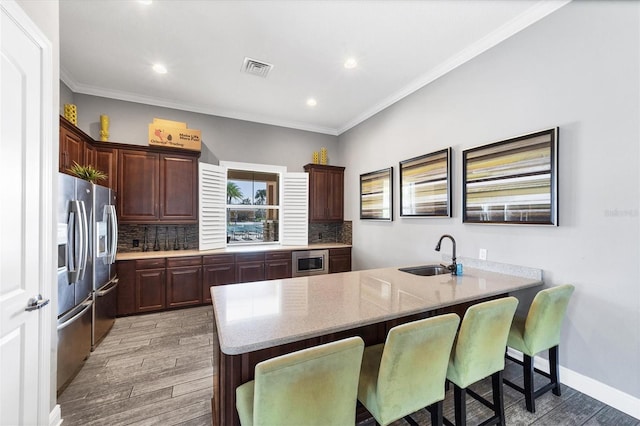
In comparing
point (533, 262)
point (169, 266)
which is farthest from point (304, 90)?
point (533, 262)

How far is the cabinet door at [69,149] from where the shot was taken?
2.80m

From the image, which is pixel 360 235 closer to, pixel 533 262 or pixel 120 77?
pixel 533 262

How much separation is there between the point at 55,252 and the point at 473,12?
3.69 metres

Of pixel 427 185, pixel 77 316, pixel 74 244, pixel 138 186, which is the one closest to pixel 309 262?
pixel 427 185

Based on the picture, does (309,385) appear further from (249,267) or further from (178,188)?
(178,188)

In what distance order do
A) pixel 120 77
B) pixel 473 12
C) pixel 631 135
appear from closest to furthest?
pixel 631 135 → pixel 473 12 → pixel 120 77

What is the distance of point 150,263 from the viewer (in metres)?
3.51

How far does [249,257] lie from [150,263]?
1.32 metres

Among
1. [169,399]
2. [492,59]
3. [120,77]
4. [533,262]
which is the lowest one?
[169,399]

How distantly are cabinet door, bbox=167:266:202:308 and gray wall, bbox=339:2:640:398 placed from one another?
356 cm

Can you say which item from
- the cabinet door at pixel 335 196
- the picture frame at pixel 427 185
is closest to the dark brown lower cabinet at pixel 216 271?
the cabinet door at pixel 335 196

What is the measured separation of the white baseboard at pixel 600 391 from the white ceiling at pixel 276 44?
299 cm

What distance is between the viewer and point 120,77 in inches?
134

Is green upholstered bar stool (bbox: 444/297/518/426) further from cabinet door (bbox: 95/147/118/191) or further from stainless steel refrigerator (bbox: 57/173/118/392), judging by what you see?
cabinet door (bbox: 95/147/118/191)
